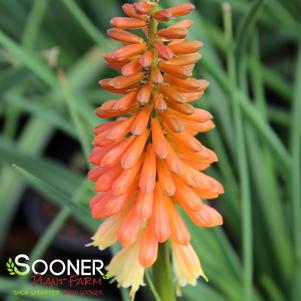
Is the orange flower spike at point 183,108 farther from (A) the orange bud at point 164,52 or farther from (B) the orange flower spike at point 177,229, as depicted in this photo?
(B) the orange flower spike at point 177,229

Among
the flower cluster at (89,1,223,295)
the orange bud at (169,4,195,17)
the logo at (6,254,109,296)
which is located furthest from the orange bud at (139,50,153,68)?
the logo at (6,254,109,296)

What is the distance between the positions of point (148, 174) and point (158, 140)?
78 millimetres

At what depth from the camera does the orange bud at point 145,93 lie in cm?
132

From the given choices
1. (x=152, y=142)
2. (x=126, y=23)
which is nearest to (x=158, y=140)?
(x=152, y=142)

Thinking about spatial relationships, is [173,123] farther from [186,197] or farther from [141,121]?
[186,197]

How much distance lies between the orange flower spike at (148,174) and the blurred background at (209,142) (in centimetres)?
24

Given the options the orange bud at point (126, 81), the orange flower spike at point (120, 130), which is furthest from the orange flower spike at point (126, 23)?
the orange flower spike at point (120, 130)

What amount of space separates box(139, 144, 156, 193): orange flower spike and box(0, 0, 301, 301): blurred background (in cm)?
24

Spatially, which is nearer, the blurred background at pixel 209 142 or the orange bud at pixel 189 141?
the orange bud at pixel 189 141

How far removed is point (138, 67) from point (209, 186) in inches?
12.3

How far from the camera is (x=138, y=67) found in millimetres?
1336

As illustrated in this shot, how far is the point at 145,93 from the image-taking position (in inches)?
52.3

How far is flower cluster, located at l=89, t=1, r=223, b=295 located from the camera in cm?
133

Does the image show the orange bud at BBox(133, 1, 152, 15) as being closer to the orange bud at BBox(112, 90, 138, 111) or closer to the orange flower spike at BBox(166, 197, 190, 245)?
the orange bud at BBox(112, 90, 138, 111)
